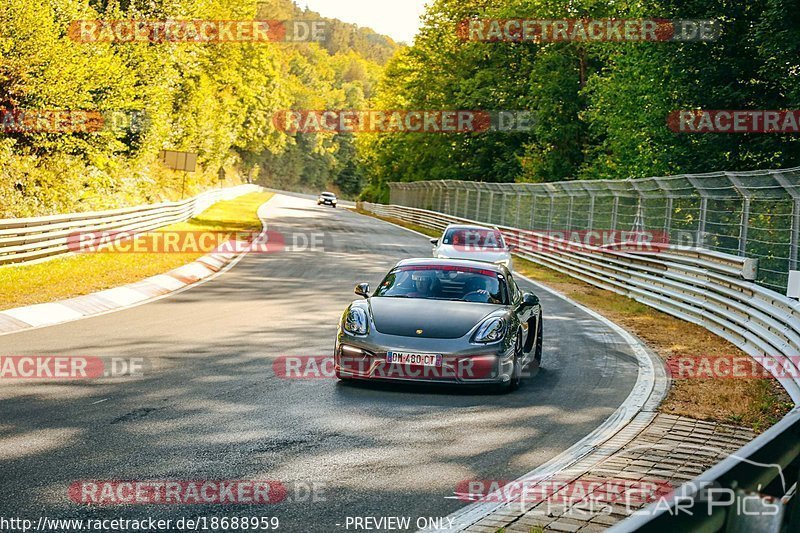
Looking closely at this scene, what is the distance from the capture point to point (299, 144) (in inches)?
6152

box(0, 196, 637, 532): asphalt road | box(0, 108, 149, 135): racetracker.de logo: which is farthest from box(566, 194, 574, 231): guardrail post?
box(0, 196, 637, 532): asphalt road

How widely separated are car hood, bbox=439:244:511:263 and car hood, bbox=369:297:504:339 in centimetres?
1136

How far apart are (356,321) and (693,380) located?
425cm

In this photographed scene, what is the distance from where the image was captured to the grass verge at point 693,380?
29.9 feet

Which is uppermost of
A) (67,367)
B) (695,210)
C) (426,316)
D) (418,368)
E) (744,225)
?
(695,210)

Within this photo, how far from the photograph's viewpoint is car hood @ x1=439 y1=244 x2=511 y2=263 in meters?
21.9

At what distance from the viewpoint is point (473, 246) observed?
884 inches

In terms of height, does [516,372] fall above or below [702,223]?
below

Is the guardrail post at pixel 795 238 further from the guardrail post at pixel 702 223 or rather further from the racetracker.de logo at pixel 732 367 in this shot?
the guardrail post at pixel 702 223

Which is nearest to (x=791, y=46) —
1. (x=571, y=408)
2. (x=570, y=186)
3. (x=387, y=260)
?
(x=570, y=186)

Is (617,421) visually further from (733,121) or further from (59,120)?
(59,120)

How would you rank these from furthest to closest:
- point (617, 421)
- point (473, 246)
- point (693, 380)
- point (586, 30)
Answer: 1. point (586, 30)
2. point (473, 246)
3. point (693, 380)
4. point (617, 421)

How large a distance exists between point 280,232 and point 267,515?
36407mm

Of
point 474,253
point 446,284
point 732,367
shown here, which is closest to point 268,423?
point 446,284
